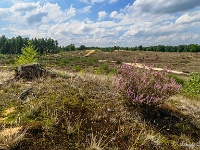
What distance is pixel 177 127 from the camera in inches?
199

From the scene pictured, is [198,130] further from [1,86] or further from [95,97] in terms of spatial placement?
[1,86]

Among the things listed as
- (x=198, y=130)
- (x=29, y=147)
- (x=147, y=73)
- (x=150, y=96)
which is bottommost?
(x=198, y=130)

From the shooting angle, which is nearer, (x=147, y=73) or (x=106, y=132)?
(x=106, y=132)

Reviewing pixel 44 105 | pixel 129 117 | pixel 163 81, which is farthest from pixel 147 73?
pixel 44 105

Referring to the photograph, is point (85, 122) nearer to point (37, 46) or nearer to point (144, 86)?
point (144, 86)

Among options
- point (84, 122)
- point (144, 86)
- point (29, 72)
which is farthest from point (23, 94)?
point (144, 86)

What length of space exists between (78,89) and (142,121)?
225cm

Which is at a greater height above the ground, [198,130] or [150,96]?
[150,96]

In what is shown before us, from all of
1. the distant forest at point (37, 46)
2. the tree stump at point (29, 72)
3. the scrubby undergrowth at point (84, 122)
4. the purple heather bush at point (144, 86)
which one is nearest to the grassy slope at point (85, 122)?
the scrubby undergrowth at point (84, 122)

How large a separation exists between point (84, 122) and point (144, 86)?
70.0 inches

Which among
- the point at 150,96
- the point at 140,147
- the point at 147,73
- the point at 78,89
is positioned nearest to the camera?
the point at 140,147

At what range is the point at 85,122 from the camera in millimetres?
4445

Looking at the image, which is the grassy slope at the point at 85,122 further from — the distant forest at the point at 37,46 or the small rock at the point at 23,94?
the distant forest at the point at 37,46

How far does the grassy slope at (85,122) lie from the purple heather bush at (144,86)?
0.30 metres
